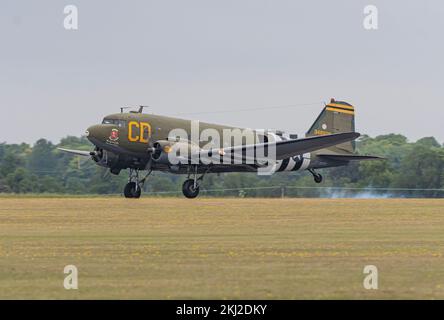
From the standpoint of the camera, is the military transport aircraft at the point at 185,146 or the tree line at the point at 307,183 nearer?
the military transport aircraft at the point at 185,146

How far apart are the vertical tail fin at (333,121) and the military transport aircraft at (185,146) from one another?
439 cm

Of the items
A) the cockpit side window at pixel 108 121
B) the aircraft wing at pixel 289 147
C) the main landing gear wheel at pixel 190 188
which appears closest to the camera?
the cockpit side window at pixel 108 121

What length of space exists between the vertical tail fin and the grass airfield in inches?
828

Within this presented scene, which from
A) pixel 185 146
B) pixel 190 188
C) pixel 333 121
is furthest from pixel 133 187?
pixel 333 121

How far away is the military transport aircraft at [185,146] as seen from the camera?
143 feet

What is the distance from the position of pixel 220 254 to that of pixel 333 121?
35.7 meters

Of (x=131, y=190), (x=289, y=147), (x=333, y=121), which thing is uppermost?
(x=333, y=121)

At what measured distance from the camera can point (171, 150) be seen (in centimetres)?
4353

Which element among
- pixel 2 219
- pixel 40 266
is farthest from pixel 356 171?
pixel 40 266

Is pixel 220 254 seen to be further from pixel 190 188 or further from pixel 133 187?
pixel 133 187

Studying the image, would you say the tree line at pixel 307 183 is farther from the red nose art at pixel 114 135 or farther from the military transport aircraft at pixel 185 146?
the red nose art at pixel 114 135

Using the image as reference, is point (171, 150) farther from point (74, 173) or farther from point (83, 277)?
point (74, 173)

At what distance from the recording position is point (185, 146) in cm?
4409

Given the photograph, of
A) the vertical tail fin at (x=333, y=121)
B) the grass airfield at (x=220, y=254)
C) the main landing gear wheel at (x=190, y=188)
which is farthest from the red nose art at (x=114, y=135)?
the vertical tail fin at (x=333, y=121)
